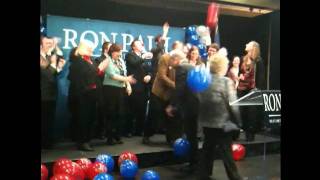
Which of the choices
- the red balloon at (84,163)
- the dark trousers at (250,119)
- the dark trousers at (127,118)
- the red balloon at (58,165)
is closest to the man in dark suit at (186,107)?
the dark trousers at (127,118)

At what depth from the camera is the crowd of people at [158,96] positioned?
313 cm

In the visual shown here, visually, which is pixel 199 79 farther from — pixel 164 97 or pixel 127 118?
pixel 127 118

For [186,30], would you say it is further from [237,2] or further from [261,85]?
[261,85]

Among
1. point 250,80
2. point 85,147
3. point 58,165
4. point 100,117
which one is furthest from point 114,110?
point 250,80

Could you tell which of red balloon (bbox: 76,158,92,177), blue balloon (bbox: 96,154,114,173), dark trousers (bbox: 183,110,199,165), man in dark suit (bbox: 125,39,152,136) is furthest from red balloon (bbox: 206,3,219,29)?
red balloon (bbox: 76,158,92,177)

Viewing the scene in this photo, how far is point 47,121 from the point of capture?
294cm

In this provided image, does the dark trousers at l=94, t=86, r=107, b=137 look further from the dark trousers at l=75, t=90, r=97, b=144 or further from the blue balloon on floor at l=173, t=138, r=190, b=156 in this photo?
the blue balloon on floor at l=173, t=138, r=190, b=156

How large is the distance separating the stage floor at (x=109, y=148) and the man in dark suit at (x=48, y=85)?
0.34 feet

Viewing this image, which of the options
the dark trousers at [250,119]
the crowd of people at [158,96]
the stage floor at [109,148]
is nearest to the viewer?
the stage floor at [109,148]

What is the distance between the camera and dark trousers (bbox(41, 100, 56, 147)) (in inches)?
115

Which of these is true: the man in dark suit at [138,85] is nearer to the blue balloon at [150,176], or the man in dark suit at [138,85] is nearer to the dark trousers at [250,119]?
the blue balloon at [150,176]
